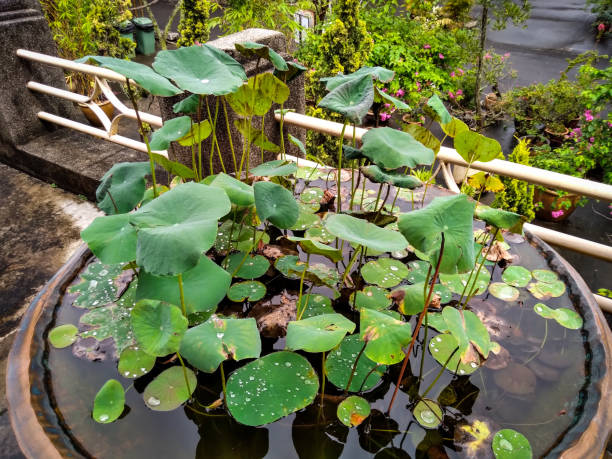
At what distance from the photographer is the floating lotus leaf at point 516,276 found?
3.81 feet

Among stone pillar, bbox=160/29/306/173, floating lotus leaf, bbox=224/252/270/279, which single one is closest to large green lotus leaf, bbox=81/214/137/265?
floating lotus leaf, bbox=224/252/270/279

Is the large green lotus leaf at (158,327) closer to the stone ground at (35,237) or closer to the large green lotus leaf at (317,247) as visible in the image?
the large green lotus leaf at (317,247)

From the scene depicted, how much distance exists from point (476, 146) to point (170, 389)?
3.01 feet

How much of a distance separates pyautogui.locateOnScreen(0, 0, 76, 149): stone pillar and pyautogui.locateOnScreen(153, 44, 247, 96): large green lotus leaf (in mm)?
2170

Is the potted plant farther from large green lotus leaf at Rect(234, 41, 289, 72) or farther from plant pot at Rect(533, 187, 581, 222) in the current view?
plant pot at Rect(533, 187, 581, 222)

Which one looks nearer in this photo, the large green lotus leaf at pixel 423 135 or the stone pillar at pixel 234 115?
the large green lotus leaf at pixel 423 135

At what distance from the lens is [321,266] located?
1187 millimetres

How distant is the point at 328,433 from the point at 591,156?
12.1 feet

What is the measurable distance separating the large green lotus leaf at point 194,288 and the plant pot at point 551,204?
3.46 m

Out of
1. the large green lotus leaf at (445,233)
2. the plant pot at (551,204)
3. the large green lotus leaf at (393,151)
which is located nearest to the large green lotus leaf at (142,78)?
the large green lotus leaf at (393,151)

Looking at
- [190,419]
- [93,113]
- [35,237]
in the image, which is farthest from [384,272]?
[93,113]

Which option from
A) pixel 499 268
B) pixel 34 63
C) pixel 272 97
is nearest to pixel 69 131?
pixel 34 63

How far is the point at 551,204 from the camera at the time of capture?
3.72m

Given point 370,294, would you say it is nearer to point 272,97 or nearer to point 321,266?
point 321,266
